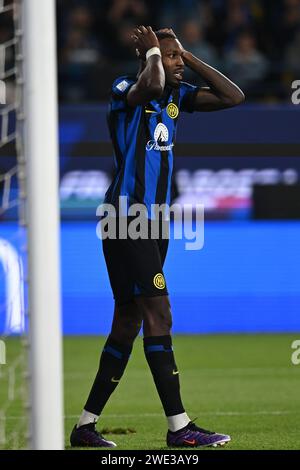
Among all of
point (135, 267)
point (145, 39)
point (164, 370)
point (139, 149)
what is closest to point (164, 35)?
point (145, 39)

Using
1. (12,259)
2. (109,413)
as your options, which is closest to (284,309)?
(12,259)

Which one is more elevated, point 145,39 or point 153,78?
point 145,39

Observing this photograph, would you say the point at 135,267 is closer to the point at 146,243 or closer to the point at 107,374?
the point at 146,243

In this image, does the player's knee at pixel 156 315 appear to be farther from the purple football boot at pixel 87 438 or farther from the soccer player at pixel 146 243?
the purple football boot at pixel 87 438

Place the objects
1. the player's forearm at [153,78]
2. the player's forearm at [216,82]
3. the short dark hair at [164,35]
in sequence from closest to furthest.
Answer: the player's forearm at [153,78]
the short dark hair at [164,35]
the player's forearm at [216,82]

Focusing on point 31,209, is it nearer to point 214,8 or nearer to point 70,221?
point 70,221

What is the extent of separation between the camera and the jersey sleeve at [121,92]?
231 inches

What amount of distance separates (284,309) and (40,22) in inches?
312

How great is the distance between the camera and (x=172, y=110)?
6070 mm

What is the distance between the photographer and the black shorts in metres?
5.78

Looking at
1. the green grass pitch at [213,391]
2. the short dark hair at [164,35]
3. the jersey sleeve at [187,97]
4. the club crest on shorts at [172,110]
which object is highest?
the short dark hair at [164,35]

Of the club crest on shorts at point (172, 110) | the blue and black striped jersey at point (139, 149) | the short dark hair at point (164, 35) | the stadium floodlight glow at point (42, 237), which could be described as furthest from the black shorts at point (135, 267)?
the stadium floodlight glow at point (42, 237)

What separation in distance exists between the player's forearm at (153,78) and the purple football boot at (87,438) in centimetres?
177

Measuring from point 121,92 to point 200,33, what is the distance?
8927 mm
